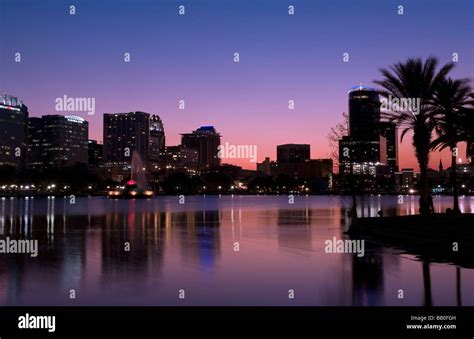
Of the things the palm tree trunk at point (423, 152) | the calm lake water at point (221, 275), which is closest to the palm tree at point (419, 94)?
the palm tree trunk at point (423, 152)

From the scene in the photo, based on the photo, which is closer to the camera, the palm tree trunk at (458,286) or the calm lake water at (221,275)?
the palm tree trunk at (458,286)

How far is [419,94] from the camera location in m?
29.9

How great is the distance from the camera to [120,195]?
148 m

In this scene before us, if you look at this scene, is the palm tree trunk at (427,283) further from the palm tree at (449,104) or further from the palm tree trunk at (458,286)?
the palm tree at (449,104)

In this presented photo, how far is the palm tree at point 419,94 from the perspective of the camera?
29609 mm

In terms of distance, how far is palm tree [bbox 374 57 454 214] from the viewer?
Answer: 97.1 ft
